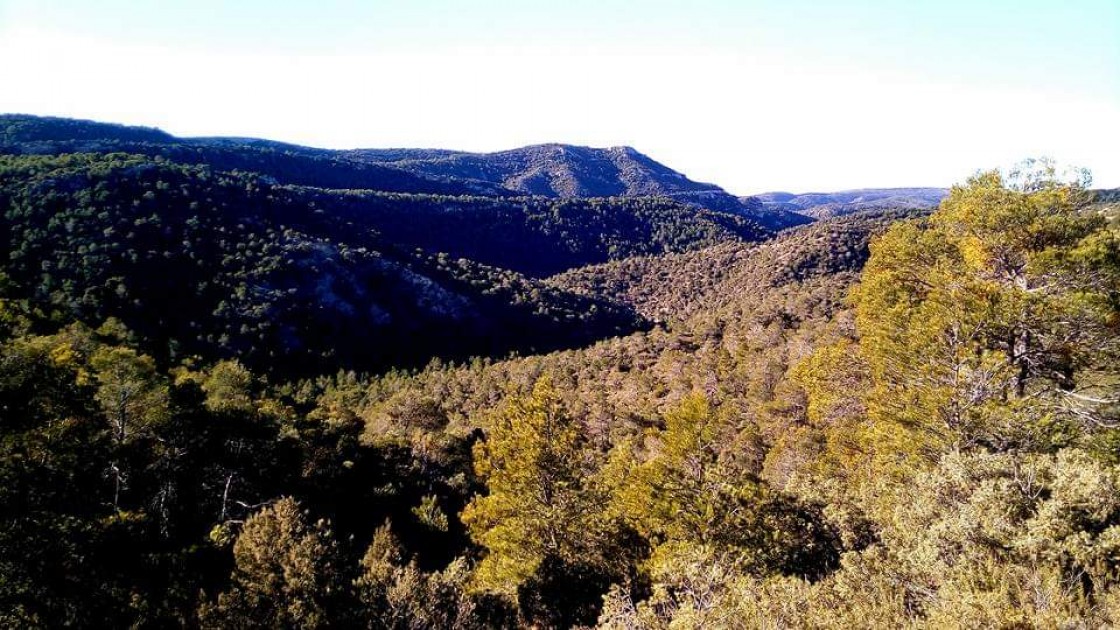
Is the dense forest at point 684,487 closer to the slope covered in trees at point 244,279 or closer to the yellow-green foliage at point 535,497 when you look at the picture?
the yellow-green foliage at point 535,497

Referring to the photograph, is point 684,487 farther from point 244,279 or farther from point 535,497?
point 244,279

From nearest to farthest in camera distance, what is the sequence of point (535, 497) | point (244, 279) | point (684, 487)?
point (684, 487) < point (535, 497) < point (244, 279)

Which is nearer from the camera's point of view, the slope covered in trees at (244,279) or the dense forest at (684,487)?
the dense forest at (684,487)

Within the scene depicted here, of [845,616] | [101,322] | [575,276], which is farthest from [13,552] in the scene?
[575,276]

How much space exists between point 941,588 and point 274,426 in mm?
37802

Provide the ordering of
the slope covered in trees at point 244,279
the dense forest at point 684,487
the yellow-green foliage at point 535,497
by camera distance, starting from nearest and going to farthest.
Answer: the dense forest at point 684,487
the yellow-green foliage at point 535,497
the slope covered in trees at point 244,279

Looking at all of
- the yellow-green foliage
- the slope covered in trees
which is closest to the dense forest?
the yellow-green foliage

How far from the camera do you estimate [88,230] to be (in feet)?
301

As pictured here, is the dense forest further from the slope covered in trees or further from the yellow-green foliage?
the slope covered in trees

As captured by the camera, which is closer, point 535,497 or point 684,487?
point 684,487

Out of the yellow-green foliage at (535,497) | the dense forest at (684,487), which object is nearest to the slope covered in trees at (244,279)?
the dense forest at (684,487)

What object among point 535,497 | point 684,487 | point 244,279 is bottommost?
point 244,279

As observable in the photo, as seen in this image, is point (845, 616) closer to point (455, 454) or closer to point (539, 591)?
point (539, 591)

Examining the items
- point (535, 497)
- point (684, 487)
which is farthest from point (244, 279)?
point (684, 487)
